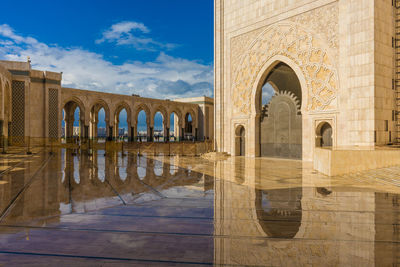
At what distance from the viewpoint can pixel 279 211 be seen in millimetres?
3145

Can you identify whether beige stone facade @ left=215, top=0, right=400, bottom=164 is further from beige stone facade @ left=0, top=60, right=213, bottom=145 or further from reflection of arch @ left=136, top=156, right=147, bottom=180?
beige stone facade @ left=0, top=60, right=213, bottom=145

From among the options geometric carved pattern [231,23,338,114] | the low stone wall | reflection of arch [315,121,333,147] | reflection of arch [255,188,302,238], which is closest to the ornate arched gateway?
geometric carved pattern [231,23,338,114]

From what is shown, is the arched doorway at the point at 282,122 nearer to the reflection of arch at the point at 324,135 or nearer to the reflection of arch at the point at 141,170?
the reflection of arch at the point at 324,135

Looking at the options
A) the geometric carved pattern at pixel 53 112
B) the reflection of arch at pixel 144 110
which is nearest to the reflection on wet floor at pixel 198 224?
the geometric carved pattern at pixel 53 112

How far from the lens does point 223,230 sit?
8.20 feet

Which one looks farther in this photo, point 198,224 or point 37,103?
point 37,103

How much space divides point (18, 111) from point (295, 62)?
15548 millimetres

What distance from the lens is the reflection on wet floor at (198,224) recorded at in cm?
192

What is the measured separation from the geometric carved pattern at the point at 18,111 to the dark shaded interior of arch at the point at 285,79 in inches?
554

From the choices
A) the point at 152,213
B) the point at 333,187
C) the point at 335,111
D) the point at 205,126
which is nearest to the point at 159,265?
the point at 152,213

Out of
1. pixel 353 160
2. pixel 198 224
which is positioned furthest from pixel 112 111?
pixel 198 224

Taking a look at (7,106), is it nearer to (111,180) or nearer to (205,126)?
(111,180)

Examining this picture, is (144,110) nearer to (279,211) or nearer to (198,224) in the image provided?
(279,211)

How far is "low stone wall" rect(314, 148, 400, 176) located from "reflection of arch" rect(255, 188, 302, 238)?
6.68 ft
